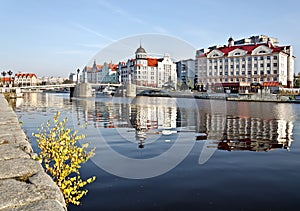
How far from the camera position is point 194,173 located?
305 inches

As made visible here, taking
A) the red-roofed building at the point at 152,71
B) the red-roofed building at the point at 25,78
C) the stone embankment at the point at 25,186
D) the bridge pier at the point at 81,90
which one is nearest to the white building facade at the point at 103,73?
the red-roofed building at the point at 152,71

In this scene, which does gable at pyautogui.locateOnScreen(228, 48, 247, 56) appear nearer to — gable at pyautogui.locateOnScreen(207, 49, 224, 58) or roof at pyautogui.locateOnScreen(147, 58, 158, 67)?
gable at pyautogui.locateOnScreen(207, 49, 224, 58)

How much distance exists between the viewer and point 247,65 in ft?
312

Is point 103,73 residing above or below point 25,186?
above

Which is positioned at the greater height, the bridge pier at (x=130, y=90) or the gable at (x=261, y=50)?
the gable at (x=261, y=50)

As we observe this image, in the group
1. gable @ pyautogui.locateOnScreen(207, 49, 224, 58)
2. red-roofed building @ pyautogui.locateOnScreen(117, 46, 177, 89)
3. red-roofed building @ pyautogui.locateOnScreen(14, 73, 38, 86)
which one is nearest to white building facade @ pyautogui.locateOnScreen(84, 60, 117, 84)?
red-roofed building @ pyautogui.locateOnScreen(117, 46, 177, 89)

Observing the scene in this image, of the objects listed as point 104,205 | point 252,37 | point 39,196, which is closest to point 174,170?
point 104,205

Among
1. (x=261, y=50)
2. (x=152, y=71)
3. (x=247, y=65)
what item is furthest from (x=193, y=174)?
(x=152, y=71)

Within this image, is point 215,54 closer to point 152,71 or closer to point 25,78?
point 152,71

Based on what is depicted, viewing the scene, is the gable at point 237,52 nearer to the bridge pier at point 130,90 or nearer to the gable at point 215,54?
the gable at point 215,54

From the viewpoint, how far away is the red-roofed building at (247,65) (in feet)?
295

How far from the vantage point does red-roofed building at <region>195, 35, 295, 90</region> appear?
3541 inches

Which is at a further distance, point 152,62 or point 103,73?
point 103,73

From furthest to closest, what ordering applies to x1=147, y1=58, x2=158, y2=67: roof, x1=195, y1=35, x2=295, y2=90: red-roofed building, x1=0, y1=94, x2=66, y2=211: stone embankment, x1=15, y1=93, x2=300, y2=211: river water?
x1=147, y1=58, x2=158, y2=67: roof, x1=195, y1=35, x2=295, y2=90: red-roofed building, x1=15, y1=93, x2=300, y2=211: river water, x1=0, y1=94, x2=66, y2=211: stone embankment
